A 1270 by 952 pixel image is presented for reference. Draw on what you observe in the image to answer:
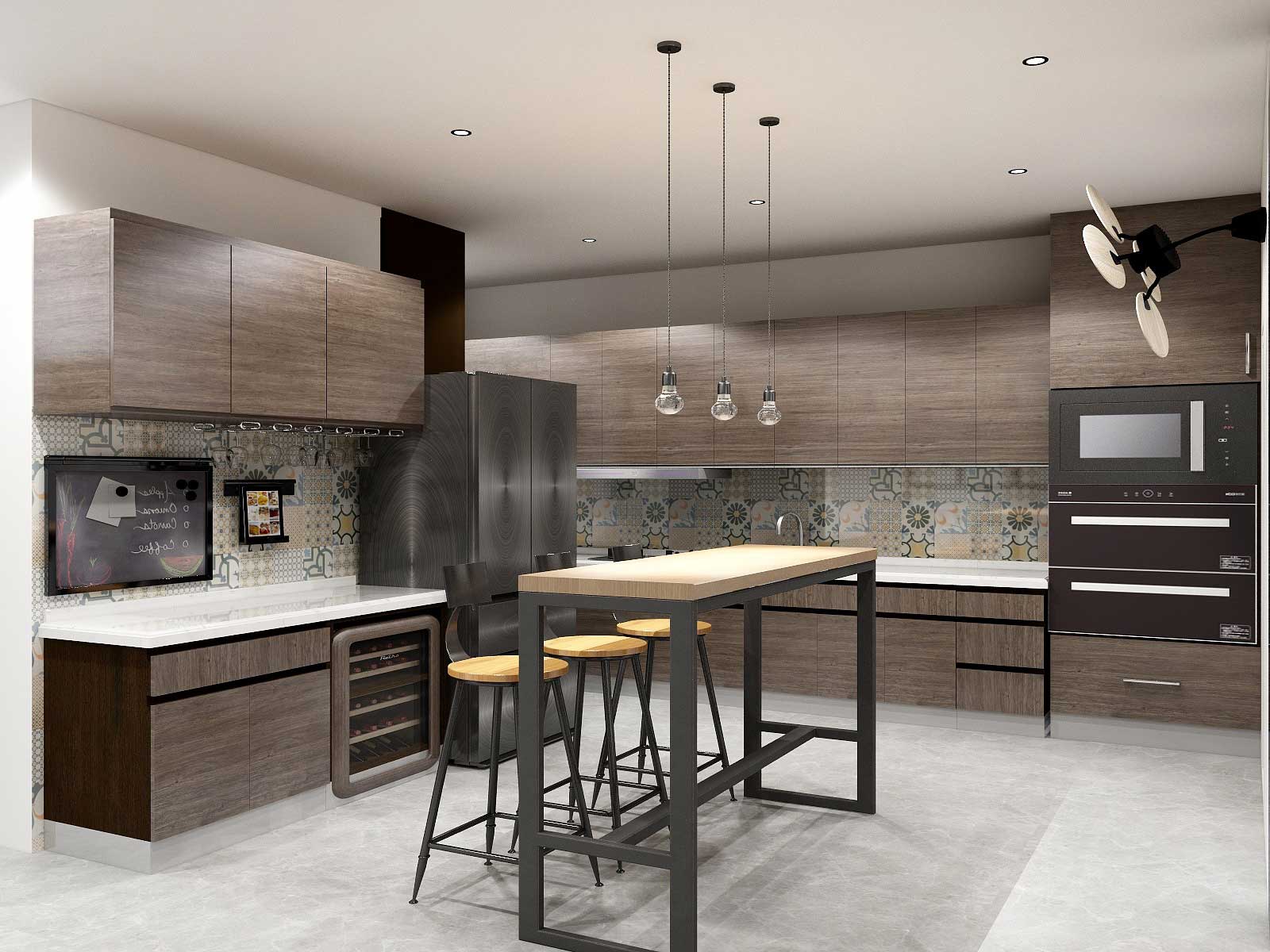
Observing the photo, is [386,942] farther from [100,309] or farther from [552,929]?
[100,309]

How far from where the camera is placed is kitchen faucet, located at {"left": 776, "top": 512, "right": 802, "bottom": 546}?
677 centimetres

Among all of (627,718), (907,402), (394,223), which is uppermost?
(394,223)

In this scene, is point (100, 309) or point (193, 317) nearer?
point (100, 309)

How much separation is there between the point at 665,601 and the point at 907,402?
12.2 feet

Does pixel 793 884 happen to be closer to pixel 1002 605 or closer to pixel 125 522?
pixel 1002 605

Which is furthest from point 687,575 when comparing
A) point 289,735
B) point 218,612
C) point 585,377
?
point 585,377

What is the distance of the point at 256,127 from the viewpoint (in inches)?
175

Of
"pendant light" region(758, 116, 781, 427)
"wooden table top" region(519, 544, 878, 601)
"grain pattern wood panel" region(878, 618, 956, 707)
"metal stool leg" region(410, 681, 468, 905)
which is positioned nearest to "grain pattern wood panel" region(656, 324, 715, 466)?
"pendant light" region(758, 116, 781, 427)

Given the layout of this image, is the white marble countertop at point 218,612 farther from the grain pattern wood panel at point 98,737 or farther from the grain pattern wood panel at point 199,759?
the grain pattern wood panel at point 199,759

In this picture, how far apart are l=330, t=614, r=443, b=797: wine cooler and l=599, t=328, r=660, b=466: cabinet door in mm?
2402

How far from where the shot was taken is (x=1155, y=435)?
5.57m

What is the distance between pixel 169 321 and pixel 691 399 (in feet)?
11.8

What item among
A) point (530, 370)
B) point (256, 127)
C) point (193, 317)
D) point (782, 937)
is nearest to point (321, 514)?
point (193, 317)

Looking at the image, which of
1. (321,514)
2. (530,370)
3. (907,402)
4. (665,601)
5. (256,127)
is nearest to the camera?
(665,601)
